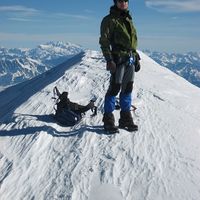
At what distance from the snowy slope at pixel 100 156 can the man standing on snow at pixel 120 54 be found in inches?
20.9

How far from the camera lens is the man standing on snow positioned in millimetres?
8617

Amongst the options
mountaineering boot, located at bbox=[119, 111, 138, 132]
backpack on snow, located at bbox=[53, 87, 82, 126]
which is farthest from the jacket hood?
backpack on snow, located at bbox=[53, 87, 82, 126]

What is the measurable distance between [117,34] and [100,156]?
3001mm

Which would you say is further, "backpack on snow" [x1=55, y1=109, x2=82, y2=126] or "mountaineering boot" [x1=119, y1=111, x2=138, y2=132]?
"backpack on snow" [x1=55, y1=109, x2=82, y2=126]

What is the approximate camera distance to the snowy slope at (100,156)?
7137mm

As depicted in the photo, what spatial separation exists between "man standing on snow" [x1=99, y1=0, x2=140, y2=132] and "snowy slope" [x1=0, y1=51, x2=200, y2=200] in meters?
0.53

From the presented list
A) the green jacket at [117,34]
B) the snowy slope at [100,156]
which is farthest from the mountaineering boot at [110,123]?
the green jacket at [117,34]

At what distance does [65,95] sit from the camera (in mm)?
10281

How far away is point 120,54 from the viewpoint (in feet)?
28.8

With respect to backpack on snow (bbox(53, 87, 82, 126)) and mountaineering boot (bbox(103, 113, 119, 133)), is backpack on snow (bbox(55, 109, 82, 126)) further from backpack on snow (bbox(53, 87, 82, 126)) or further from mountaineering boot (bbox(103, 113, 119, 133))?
mountaineering boot (bbox(103, 113, 119, 133))

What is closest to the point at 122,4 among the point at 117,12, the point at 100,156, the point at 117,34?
the point at 117,12

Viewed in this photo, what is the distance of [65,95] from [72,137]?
5.22 ft

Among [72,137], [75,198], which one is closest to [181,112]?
[72,137]

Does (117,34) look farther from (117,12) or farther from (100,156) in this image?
(100,156)
